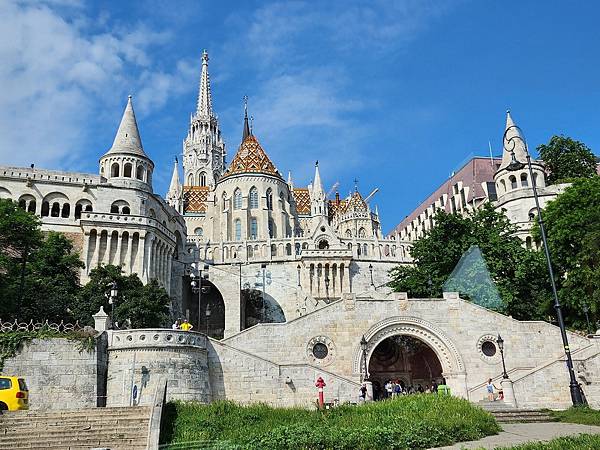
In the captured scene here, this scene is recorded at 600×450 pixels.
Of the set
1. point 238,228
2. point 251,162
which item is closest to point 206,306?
point 238,228

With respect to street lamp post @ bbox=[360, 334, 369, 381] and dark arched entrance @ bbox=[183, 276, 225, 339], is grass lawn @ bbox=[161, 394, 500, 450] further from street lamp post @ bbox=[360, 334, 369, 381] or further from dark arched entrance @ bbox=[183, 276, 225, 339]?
dark arched entrance @ bbox=[183, 276, 225, 339]

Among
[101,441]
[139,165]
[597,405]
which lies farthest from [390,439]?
[139,165]

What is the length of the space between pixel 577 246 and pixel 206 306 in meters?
32.1

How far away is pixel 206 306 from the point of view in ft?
171

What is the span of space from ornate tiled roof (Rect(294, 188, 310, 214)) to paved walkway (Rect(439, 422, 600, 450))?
196 ft

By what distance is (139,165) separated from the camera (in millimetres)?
47906

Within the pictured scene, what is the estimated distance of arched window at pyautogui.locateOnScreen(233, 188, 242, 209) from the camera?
64688mm

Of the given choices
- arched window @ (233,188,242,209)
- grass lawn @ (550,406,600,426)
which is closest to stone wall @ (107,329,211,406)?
grass lawn @ (550,406,600,426)

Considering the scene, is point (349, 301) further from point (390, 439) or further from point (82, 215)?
point (82, 215)

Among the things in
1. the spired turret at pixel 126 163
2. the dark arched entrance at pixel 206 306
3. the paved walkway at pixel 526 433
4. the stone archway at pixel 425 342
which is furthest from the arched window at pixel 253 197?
the paved walkway at pixel 526 433

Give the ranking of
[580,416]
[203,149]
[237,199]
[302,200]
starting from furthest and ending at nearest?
[203,149]
[302,200]
[237,199]
[580,416]

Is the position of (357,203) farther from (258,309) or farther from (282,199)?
(258,309)

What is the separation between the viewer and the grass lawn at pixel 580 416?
16375 millimetres

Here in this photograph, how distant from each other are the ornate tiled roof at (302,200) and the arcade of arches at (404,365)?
4477cm
